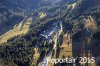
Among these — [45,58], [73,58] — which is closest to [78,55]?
[73,58]

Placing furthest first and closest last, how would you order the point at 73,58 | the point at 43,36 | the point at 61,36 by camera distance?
the point at 43,36, the point at 61,36, the point at 73,58

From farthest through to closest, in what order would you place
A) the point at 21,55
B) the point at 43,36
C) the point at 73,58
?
the point at 43,36 < the point at 21,55 < the point at 73,58

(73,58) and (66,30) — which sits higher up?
(66,30)

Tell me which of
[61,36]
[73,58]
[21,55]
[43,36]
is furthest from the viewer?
[43,36]

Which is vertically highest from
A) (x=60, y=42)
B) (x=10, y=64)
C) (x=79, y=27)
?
(x=79, y=27)

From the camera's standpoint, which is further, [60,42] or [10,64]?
[60,42]

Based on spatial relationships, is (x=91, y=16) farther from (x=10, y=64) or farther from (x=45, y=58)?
(x=10, y=64)

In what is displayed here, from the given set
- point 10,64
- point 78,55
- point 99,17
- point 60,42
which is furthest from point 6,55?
point 99,17

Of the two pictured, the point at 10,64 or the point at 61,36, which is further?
the point at 61,36

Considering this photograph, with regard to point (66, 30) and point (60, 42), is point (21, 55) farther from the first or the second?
point (66, 30)
